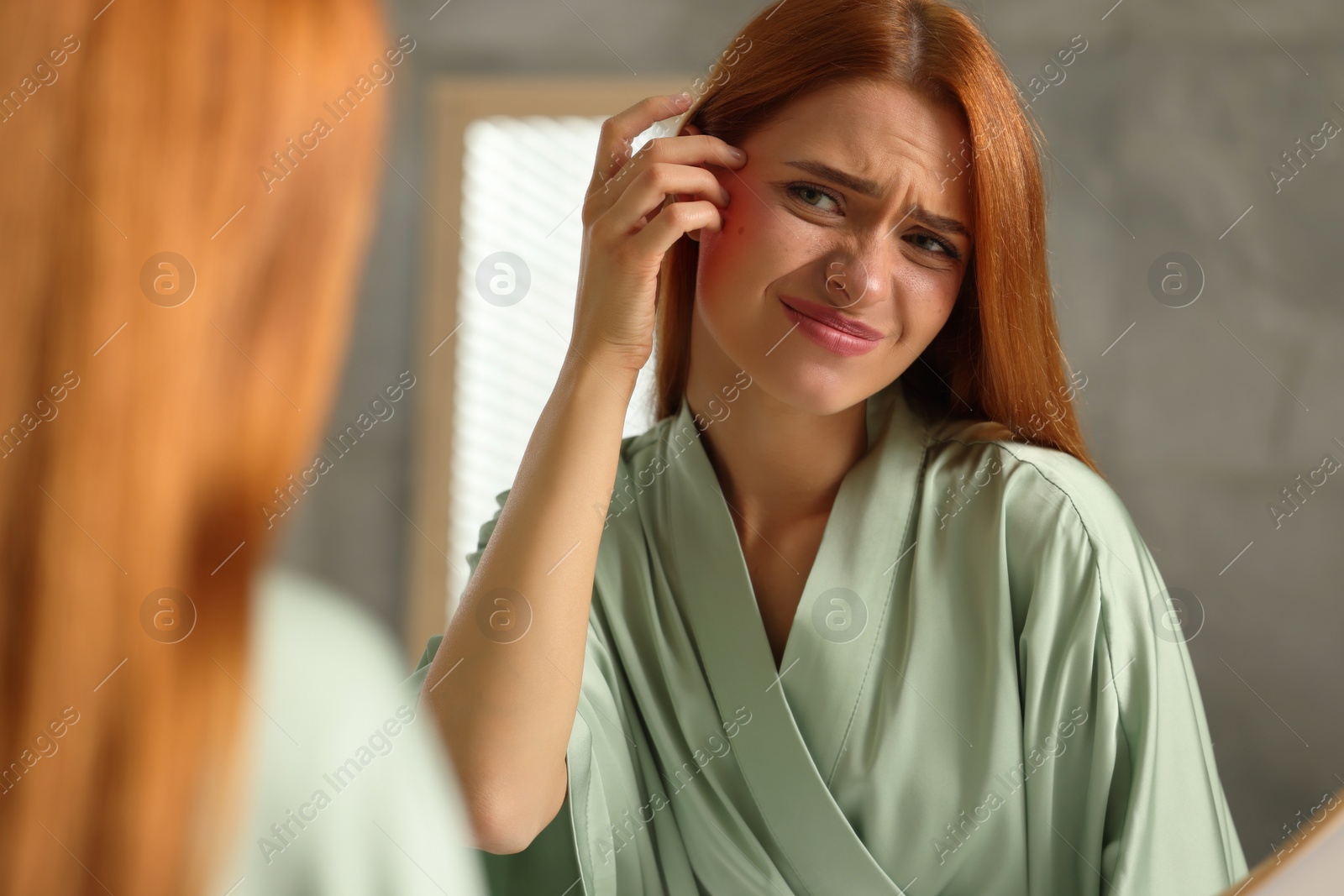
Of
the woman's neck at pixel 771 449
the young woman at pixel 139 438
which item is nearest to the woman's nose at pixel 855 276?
the woman's neck at pixel 771 449

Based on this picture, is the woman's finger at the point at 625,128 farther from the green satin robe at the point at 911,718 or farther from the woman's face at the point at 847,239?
the green satin robe at the point at 911,718

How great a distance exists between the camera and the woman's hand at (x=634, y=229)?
2.37ft

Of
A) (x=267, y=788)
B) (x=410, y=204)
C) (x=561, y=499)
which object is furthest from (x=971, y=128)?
(x=410, y=204)

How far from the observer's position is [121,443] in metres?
0.28

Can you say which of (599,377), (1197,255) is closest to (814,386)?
(599,377)

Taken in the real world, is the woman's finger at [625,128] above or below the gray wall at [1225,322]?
above

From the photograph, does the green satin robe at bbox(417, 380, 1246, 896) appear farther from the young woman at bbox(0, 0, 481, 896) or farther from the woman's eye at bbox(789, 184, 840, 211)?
the young woman at bbox(0, 0, 481, 896)

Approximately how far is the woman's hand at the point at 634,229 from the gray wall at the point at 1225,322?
3.72ft

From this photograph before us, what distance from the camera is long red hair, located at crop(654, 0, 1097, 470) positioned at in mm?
765

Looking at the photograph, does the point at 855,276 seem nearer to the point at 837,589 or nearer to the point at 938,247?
the point at 938,247

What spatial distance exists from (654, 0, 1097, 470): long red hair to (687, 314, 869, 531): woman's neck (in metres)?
0.10

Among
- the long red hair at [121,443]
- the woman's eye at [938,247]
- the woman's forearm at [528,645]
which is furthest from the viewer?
the woman's eye at [938,247]

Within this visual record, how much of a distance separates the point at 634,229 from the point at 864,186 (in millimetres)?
159

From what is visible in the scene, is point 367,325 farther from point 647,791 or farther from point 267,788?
point 267,788
